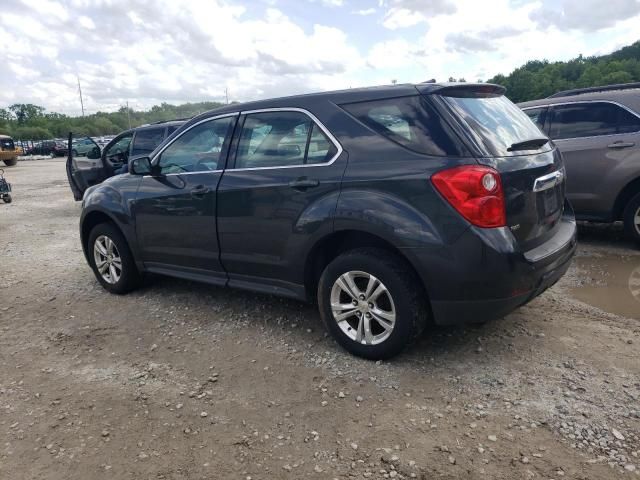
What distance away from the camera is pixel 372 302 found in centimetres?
332

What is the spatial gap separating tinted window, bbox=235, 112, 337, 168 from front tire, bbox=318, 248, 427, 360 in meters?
0.74

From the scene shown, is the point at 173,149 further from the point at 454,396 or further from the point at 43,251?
the point at 43,251

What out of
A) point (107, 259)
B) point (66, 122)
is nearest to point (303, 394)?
point (107, 259)

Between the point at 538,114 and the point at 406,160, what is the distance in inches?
158

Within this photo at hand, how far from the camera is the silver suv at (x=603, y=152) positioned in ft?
18.2

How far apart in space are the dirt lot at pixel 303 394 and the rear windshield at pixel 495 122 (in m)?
1.38

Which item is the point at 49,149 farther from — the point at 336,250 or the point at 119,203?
the point at 336,250

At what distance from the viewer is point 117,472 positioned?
2535 mm

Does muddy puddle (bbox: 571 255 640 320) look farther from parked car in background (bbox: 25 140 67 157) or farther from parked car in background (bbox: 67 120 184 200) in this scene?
parked car in background (bbox: 25 140 67 157)

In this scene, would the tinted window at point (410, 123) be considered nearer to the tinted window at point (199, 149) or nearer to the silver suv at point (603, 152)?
the tinted window at point (199, 149)

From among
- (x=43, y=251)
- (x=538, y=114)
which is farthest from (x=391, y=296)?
(x=43, y=251)

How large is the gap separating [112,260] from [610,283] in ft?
15.5

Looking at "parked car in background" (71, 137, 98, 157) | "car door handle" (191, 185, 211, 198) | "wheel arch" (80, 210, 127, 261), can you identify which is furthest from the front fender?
"parked car in background" (71, 137, 98, 157)

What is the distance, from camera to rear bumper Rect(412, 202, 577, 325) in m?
2.92
